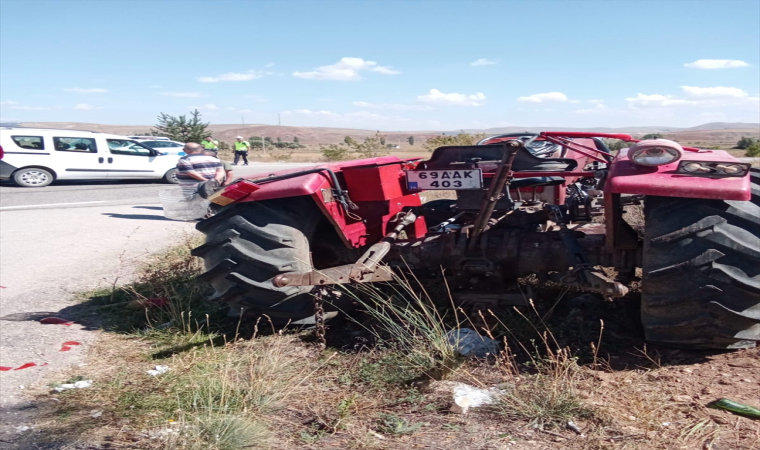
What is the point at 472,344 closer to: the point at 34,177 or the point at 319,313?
the point at 319,313

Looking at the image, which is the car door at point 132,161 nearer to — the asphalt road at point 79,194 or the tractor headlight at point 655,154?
the asphalt road at point 79,194

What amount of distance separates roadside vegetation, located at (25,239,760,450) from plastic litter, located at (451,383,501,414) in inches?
1.4

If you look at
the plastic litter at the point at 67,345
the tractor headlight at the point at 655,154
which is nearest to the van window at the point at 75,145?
the plastic litter at the point at 67,345

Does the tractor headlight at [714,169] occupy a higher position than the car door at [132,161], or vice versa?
the tractor headlight at [714,169]

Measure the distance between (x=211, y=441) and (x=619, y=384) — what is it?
2.11 m

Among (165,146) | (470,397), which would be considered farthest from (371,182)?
(165,146)

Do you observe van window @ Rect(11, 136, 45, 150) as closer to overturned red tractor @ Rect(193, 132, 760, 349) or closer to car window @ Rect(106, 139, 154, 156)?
car window @ Rect(106, 139, 154, 156)

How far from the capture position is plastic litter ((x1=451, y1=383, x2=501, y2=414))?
338cm

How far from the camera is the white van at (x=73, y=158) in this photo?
707 inches

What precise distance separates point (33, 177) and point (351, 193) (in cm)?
1605

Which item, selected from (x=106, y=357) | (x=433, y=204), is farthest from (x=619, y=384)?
(x=106, y=357)

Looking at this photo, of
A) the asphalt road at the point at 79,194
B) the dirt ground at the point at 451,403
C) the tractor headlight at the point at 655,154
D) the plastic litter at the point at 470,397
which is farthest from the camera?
the asphalt road at the point at 79,194

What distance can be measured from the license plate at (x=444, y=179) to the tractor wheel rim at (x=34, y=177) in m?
16.4

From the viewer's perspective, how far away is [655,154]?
3832 mm
